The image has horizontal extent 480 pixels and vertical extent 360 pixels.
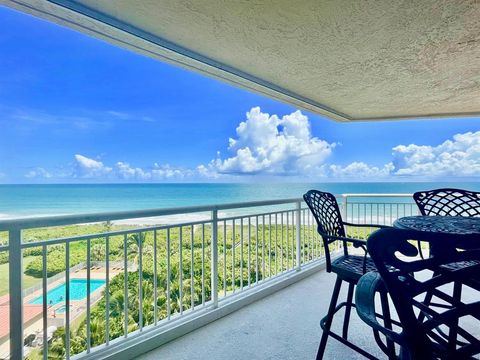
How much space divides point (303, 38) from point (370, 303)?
69.8 inches

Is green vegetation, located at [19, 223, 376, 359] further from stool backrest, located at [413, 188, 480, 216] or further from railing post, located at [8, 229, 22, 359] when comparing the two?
stool backrest, located at [413, 188, 480, 216]

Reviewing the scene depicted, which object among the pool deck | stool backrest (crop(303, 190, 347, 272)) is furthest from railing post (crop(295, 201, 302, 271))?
the pool deck

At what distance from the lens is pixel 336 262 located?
1937mm

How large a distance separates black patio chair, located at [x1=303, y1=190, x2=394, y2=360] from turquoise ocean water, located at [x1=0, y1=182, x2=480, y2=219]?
18161 mm

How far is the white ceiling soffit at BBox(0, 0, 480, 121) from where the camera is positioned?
166cm

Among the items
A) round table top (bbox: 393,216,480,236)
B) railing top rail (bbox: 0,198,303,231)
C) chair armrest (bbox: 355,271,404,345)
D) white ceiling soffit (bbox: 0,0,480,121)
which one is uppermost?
white ceiling soffit (bbox: 0,0,480,121)

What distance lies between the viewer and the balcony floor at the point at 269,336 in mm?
2021

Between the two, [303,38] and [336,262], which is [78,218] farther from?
[303,38]

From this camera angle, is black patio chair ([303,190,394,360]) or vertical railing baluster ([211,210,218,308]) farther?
vertical railing baluster ([211,210,218,308])

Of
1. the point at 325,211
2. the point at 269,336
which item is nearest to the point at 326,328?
the point at 269,336

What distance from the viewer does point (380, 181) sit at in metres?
25.0

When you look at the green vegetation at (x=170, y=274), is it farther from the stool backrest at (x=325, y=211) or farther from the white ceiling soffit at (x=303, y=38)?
the white ceiling soffit at (x=303, y=38)

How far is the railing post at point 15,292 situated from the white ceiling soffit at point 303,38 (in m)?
1.31

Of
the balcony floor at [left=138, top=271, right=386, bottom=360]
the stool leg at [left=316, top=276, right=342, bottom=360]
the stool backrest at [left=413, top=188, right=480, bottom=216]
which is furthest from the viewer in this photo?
the stool backrest at [left=413, top=188, right=480, bottom=216]
